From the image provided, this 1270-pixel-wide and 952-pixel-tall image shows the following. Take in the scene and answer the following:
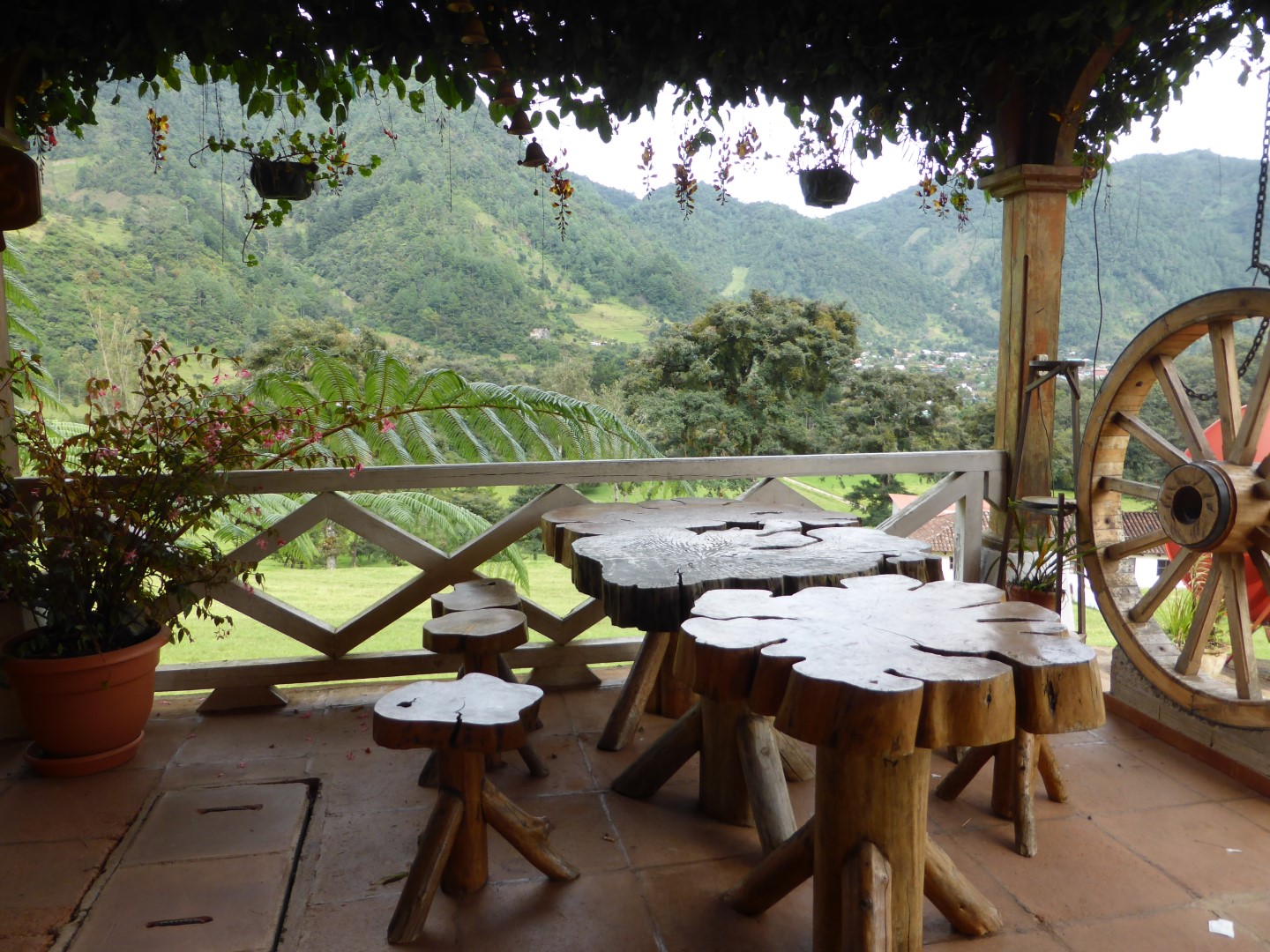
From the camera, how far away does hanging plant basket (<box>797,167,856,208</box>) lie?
3.42m

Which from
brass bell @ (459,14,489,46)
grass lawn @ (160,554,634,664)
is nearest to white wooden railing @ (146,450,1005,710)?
brass bell @ (459,14,489,46)

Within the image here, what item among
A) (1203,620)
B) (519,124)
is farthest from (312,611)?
(1203,620)

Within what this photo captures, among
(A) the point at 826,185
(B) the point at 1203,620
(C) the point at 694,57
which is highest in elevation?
(C) the point at 694,57

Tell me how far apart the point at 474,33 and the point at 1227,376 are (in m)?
2.52

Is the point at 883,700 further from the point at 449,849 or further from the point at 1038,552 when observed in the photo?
the point at 1038,552

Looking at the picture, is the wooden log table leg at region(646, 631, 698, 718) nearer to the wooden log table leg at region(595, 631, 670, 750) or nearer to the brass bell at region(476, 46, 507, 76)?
the wooden log table leg at region(595, 631, 670, 750)

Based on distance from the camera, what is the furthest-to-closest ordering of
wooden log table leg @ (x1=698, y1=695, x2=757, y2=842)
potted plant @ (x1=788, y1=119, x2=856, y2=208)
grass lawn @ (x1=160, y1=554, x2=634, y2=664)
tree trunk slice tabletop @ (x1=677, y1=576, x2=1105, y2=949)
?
grass lawn @ (x1=160, y1=554, x2=634, y2=664), potted plant @ (x1=788, y1=119, x2=856, y2=208), wooden log table leg @ (x1=698, y1=695, x2=757, y2=842), tree trunk slice tabletop @ (x1=677, y1=576, x2=1105, y2=949)

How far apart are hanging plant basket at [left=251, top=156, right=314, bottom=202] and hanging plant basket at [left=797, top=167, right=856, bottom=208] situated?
1.95 m

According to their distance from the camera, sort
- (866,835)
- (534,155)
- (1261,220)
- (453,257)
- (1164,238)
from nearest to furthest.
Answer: (866,835)
(1261,220)
(534,155)
(1164,238)
(453,257)

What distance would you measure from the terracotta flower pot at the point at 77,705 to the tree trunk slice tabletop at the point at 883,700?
190 centimetres

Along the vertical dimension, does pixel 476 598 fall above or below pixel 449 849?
above

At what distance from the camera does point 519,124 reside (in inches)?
117

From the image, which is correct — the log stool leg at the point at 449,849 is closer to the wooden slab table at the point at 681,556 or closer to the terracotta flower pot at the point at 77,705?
the wooden slab table at the point at 681,556

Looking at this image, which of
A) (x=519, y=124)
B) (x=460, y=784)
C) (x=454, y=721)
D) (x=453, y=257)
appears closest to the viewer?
(x=454, y=721)
